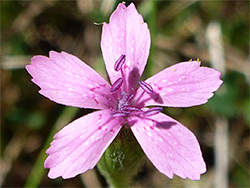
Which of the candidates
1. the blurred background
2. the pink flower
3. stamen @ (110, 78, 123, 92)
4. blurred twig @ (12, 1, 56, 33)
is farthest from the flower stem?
blurred twig @ (12, 1, 56, 33)

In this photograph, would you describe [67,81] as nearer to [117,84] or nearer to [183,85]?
[117,84]

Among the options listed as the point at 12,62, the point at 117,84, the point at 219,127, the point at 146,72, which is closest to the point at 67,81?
the point at 117,84

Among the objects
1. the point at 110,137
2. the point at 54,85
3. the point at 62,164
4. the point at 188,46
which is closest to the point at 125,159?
the point at 110,137

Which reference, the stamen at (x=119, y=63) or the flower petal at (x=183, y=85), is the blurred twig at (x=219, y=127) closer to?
the flower petal at (x=183, y=85)

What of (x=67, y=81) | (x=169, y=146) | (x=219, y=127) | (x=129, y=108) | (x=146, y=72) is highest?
(x=67, y=81)

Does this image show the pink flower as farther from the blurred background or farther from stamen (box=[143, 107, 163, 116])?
the blurred background

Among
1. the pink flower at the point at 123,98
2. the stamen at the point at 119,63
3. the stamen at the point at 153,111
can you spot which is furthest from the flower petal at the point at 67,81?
the stamen at the point at 153,111
